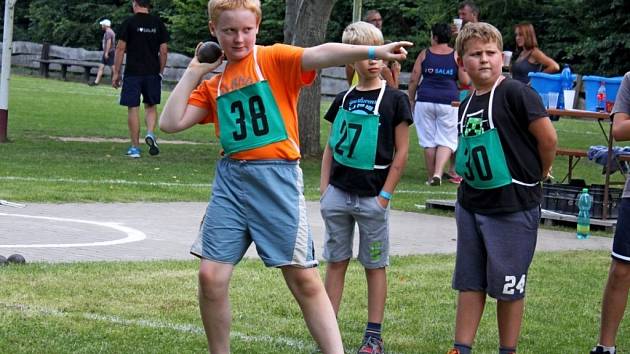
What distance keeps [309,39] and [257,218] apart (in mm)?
11874

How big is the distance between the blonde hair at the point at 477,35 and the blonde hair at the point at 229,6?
1.02 meters

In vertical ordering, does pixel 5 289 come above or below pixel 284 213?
below

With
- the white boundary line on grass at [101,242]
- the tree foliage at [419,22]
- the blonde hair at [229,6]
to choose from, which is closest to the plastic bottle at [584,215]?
the white boundary line on grass at [101,242]

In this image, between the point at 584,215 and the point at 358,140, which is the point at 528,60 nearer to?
the point at 584,215

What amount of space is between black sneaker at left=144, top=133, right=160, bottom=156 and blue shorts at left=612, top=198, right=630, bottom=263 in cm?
1108

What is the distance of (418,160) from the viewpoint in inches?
747

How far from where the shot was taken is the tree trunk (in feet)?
56.4

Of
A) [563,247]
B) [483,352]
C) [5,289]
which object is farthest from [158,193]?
[483,352]

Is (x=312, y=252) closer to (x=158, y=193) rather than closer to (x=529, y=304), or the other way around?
(x=529, y=304)

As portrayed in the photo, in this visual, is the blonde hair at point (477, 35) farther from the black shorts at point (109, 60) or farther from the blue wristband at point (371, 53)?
the black shorts at point (109, 60)

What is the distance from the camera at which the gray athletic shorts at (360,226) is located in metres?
6.61

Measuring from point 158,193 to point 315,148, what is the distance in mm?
5082

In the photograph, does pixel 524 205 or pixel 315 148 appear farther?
pixel 315 148

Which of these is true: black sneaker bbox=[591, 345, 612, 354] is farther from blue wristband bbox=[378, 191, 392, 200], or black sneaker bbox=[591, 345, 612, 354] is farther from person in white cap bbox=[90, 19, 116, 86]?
person in white cap bbox=[90, 19, 116, 86]
